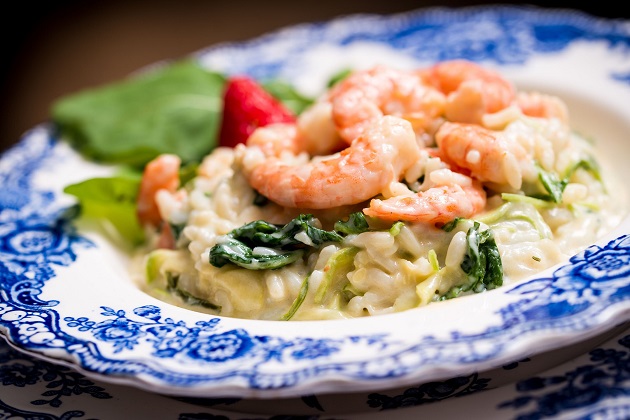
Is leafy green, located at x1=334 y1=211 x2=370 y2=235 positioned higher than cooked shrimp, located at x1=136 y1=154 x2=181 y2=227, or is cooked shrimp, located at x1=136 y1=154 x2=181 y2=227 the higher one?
leafy green, located at x1=334 y1=211 x2=370 y2=235

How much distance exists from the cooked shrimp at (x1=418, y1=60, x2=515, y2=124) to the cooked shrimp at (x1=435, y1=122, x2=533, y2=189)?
178 millimetres

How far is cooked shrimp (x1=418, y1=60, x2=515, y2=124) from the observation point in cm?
332

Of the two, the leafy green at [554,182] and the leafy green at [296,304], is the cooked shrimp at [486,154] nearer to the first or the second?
the leafy green at [554,182]

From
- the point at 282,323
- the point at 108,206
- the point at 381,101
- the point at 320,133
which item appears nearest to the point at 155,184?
the point at 108,206

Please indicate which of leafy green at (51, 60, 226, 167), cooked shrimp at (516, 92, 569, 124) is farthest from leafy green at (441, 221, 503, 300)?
leafy green at (51, 60, 226, 167)

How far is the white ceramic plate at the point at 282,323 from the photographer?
2.21 metres

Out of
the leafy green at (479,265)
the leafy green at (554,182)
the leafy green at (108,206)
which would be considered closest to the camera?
the leafy green at (479,265)

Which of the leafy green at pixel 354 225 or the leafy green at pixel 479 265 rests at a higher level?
the leafy green at pixel 354 225

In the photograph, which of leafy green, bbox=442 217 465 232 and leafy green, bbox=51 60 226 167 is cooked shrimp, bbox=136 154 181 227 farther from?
leafy green, bbox=442 217 465 232

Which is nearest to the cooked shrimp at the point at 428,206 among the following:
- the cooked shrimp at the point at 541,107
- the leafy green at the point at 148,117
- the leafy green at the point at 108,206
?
the cooked shrimp at the point at 541,107

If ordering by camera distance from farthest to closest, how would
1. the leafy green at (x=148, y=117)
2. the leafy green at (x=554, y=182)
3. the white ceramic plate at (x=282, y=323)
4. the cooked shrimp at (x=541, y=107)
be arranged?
the leafy green at (x=148, y=117) < the cooked shrimp at (x=541, y=107) < the leafy green at (x=554, y=182) < the white ceramic plate at (x=282, y=323)

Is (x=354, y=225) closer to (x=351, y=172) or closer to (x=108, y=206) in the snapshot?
(x=351, y=172)

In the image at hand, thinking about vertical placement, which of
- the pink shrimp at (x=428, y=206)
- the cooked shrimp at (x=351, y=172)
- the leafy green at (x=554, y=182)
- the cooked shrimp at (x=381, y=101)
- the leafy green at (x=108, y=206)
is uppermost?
the cooked shrimp at (x=381, y=101)

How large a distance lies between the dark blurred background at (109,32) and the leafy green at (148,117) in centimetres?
301
